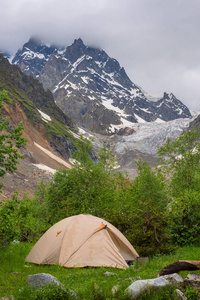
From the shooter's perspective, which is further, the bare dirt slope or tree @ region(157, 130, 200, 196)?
the bare dirt slope

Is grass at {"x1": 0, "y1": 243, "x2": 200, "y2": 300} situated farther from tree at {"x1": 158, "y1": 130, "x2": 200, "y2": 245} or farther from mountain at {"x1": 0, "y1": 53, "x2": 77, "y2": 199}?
mountain at {"x1": 0, "y1": 53, "x2": 77, "y2": 199}

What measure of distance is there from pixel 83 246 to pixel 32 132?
355 feet

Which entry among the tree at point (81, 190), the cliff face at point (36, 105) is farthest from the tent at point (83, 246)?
the cliff face at point (36, 105)

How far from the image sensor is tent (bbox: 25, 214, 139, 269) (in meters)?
14.0

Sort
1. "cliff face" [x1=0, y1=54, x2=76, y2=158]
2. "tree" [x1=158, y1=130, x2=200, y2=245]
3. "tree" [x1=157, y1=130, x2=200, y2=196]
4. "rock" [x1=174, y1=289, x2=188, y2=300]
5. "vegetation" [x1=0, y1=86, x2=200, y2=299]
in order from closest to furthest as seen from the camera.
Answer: "rock" [x1=174, y1=289, x2=188, y2=300] → "vegetation" [x1=0, y1=86, x2=200, y2=299] → "tree" [x1=158, y1=130, x2=200, y2=245] → "tree" [x1=157, y1=130, x2=200, y2=196] → "cliff face" [x1=0, y1=54, x2=76, y2=158]

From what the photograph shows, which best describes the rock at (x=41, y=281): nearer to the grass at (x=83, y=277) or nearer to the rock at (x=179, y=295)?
the grass at (x=83, y=277)

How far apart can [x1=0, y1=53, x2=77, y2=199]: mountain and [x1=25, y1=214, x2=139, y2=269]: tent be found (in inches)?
626

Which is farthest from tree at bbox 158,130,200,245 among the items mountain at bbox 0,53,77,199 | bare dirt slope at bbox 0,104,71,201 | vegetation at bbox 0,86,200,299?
mountain at bbox 0,53,77,199

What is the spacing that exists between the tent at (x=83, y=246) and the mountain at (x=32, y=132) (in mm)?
15910

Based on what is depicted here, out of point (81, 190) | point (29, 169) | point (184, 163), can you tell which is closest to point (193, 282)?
point (81, 190)

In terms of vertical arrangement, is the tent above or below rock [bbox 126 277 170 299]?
below

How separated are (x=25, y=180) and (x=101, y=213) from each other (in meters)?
40.7

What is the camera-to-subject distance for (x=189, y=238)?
17.5 metres

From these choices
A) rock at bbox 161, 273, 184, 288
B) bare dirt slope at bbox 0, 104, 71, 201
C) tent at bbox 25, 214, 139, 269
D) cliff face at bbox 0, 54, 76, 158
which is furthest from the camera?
cliff face at bbox 0, 54, 76, 158
